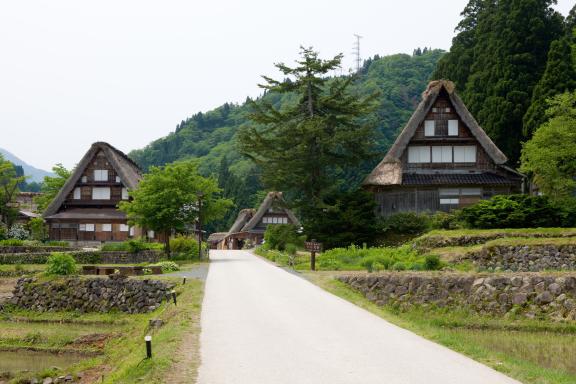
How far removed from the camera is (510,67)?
45.5 m

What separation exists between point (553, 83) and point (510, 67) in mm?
5468

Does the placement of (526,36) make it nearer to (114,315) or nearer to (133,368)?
(114,315)

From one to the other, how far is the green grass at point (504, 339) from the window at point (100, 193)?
35236 mm

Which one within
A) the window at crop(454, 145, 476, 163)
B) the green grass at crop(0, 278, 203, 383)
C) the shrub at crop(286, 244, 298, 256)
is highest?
the window at crop(454, 145, 476, 163)

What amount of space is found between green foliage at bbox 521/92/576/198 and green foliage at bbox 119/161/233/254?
19640mm

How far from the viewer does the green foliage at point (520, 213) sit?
29.2m

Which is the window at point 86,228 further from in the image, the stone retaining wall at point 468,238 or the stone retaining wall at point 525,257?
the stone retaining wall at point 525,257

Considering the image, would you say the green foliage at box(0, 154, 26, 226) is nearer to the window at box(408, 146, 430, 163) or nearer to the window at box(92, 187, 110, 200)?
the window at box(92, 187, 110, 200)

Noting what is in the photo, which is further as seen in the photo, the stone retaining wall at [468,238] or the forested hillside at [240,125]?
the forested hillside at [240,125]

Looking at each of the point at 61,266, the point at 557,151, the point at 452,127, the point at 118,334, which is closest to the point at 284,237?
the point at 452,127

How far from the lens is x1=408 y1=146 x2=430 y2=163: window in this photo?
1553 inches

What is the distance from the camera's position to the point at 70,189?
51.1 metres

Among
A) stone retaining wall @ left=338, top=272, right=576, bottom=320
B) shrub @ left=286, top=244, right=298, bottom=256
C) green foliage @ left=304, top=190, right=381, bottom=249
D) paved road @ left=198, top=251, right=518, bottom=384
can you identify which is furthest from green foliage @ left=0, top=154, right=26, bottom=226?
stone retaining wall @ left=338, top=272, right=576, bottom=320

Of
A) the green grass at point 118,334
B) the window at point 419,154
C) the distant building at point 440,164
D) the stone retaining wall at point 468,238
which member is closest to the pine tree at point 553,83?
the distant building at point 440,164
